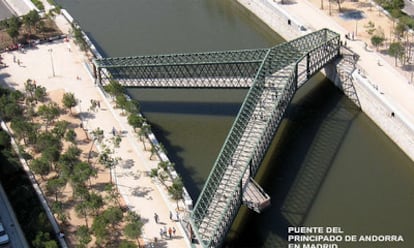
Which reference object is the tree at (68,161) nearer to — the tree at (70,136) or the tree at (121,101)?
the tree at (70,136)

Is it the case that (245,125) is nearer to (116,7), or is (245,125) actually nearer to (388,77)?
(388,77)

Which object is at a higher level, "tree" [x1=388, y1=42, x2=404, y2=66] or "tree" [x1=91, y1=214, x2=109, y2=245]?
"tree" [x1=388, y1=42, x2=404, y2=66]

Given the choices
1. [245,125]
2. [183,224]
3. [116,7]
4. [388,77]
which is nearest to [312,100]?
[388,77]

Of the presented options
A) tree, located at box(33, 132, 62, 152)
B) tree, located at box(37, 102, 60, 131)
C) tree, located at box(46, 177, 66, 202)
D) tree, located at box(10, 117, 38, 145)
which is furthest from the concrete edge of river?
tree, located at box(10, 117, 38, 145)

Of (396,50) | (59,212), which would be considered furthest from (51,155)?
(396,50)


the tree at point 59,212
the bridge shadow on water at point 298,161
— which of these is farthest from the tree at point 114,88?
the tree at point 59,212

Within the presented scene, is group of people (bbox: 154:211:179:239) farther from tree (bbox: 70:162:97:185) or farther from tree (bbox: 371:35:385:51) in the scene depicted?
tree (bbox: 371:35:385:51)
